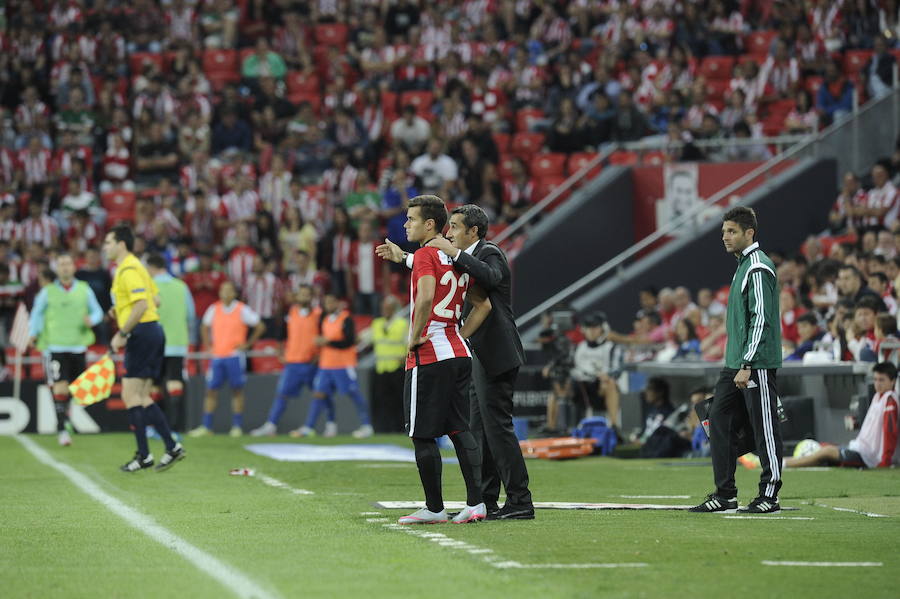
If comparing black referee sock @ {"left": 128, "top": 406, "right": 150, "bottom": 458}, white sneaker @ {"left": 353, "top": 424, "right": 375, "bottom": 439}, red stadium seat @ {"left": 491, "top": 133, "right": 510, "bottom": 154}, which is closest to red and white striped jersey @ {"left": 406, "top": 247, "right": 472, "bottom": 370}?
black referee sock @ {"left": 128, "top": 406, "right": 150, "bottom": 458}

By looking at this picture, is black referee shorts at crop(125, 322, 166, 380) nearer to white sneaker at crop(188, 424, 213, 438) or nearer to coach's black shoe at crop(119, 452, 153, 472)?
coach's black shoe at crop(119, 452, 153, 472)

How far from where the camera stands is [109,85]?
92.2 feet

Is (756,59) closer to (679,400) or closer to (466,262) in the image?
(679,400)

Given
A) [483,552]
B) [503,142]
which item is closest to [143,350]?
[483,552]

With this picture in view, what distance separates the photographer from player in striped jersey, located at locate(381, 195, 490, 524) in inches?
357

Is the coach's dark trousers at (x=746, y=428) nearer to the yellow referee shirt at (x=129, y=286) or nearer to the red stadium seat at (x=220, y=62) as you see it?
the yellow referee shirt at (x=129, y=286)

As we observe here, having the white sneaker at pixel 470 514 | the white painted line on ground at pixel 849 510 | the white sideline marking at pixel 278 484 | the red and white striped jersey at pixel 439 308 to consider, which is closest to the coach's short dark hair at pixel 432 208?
the red and white striped jersey at pixel 439 308

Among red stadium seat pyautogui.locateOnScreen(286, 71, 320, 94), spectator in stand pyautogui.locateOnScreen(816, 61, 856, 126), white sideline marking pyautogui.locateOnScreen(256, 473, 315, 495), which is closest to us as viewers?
white sideline marking pyautogui.locateOnScreen(256, 473, 315, 495)

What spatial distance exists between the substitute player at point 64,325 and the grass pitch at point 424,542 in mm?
4623

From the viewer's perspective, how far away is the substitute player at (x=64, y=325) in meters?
17.8

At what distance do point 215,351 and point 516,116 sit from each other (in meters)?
8.42

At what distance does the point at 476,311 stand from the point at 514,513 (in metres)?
1.28

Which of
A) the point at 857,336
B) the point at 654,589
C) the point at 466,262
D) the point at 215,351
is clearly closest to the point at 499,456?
the point at 466,262

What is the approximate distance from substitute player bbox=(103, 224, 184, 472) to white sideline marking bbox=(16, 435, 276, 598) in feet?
2.33
